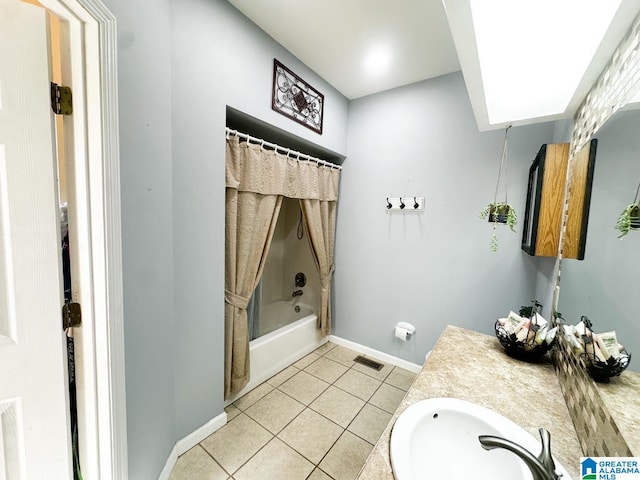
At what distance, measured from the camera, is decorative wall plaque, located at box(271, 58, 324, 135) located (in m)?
1.77

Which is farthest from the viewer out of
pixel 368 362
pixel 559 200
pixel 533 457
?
pixel 368 362

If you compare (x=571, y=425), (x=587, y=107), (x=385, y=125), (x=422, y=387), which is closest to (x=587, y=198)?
(x=587, y=107)

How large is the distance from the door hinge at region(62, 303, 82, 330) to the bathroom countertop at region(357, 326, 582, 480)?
1061mm

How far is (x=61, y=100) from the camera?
77cm

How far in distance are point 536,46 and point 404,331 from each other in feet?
7.03

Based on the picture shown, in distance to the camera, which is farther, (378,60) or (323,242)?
(323,242)

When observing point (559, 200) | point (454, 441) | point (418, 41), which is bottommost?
point (454, 441)

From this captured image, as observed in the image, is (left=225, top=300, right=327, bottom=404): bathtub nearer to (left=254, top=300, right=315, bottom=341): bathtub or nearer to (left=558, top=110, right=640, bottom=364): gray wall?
(left=254, top=300, right=315, bottom=341): bathtub

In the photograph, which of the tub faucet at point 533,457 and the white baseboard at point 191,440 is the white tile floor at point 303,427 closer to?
the white baseboard at point 191,440

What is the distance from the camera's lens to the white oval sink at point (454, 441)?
27.4 inches

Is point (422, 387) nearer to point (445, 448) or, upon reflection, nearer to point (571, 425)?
point (445, 448)

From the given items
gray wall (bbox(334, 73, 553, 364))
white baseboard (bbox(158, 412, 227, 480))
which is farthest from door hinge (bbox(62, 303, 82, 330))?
gray wall (bbox(334, 73, 553, 364))

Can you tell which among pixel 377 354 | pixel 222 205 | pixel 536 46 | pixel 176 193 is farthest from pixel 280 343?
pixel 536 46

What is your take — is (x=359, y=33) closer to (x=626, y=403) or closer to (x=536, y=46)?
(x=536, y=46)
